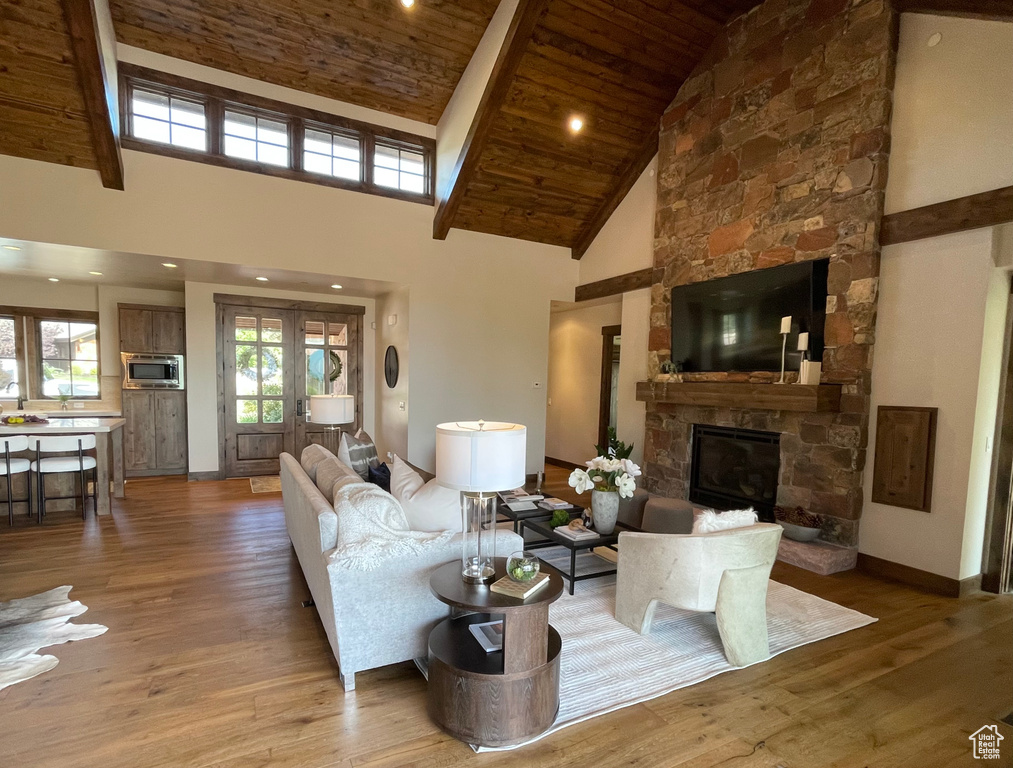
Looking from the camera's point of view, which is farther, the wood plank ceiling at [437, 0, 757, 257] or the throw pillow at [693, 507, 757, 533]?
the wood plank ceiling at [437, 0, 757, 257]

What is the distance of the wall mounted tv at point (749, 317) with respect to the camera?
165 inches

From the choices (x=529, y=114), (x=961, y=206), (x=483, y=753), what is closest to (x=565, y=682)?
(x=483, y=753)

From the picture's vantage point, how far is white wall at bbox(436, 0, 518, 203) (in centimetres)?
475

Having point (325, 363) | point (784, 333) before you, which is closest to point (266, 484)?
point (325, 363)

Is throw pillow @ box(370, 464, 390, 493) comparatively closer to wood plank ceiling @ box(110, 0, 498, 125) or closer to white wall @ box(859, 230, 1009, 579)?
white wall @ box(859, 230, 1009, 579)

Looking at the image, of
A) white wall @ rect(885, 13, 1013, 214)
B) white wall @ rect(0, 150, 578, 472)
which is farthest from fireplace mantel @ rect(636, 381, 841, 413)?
white wall @ rect(0, 150, 578, 472)

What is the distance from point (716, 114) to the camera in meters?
5.11

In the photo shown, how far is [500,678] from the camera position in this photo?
190 cm

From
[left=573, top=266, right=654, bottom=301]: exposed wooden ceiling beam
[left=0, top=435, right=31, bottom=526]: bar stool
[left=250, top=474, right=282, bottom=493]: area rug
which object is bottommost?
[left=250, top=474, right=282, bottom=493]: area rug

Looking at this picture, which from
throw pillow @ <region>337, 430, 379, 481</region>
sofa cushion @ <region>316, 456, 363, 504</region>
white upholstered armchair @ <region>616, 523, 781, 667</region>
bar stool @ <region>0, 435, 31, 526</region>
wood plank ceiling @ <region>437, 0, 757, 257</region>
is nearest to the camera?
white upholstered armchair @ <region>616, 523, 781, 667</region>

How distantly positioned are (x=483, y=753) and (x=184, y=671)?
1615 millimetres

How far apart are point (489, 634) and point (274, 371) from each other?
19.2ft

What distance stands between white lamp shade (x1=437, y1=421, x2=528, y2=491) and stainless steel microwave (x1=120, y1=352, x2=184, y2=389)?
20.8 ft

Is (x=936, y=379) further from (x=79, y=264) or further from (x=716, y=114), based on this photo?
(x=79, y=264)
